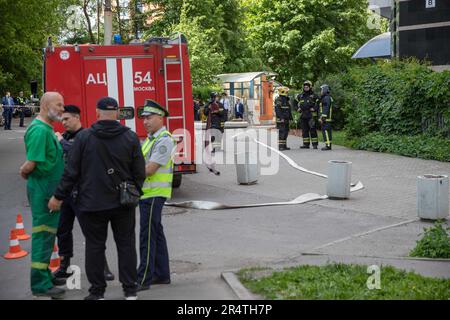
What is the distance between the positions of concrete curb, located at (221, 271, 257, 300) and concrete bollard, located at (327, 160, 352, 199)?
5.54 meters

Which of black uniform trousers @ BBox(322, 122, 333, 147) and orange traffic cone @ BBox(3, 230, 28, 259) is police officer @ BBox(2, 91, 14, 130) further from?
orange traffic cone @ BBox(3, 230, 28, 259)

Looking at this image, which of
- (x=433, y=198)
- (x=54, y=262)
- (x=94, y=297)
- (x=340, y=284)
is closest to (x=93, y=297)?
(x=94, y=297)

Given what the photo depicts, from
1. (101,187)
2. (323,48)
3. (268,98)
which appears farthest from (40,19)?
(101,187)

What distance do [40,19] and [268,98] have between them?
16.6 meters

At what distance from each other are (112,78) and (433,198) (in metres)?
6.15

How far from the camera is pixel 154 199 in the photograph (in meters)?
6.51

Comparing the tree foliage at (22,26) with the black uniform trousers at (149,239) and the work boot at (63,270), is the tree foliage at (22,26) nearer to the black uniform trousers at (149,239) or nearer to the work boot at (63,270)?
the work boot at (63,270)

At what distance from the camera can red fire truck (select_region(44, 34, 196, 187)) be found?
1184 cm

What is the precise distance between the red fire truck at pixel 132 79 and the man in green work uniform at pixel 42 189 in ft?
18.5

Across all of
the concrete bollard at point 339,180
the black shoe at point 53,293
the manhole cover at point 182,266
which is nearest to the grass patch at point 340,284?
the manhole cover at point 182,266

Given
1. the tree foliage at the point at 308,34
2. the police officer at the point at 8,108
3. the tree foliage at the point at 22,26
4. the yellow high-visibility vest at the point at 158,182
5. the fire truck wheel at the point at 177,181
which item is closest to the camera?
the yellow high-visibility vest at the point at 158,182

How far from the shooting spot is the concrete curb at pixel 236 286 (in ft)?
19.1

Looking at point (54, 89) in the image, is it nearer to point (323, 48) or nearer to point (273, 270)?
point (273, 270)
